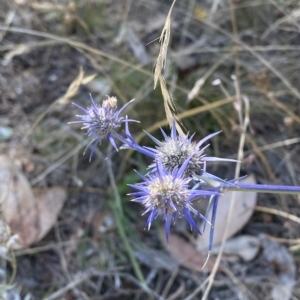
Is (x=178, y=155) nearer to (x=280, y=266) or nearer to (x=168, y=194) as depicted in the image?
(x=168, y=194)

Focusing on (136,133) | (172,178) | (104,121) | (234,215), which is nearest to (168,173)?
(172,178)

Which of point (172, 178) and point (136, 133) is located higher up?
point (172, 178)

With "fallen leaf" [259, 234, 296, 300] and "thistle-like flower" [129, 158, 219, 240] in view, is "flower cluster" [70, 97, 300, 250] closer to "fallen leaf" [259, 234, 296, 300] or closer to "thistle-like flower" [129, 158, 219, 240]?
"thistle-like flower" [129, 158, 219, 240]

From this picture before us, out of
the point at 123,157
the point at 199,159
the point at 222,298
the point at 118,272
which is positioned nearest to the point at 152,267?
the point at 118,272

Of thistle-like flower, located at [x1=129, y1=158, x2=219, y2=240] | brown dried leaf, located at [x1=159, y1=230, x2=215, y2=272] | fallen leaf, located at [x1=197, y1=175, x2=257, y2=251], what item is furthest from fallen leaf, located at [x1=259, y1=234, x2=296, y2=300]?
thistle-like flower, located at [x1=129, y1=158, x2=219, y2=240]

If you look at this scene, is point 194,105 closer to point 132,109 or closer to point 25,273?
point 132,109

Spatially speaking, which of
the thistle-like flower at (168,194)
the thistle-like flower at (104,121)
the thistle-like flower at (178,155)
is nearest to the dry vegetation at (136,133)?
the thistle-like flower at (104,121)

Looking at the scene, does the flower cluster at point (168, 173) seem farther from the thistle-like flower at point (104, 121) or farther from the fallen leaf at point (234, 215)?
the fallen leaf at point (234, 215)
